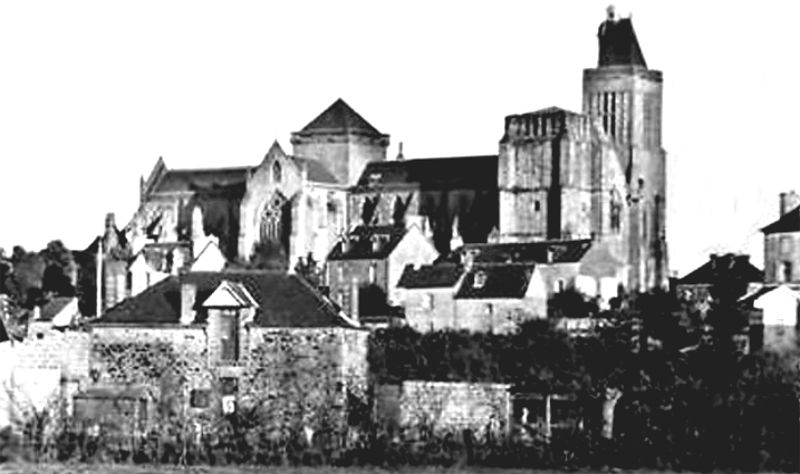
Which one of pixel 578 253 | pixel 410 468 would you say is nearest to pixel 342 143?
pixel 578 253

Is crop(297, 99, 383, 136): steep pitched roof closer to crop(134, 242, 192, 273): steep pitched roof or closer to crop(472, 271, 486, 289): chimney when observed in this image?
crop(134, 242, 192, 273): steep pitched roof

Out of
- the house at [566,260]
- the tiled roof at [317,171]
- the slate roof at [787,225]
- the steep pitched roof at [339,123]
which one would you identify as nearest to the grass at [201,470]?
the slate roof at [787,225]

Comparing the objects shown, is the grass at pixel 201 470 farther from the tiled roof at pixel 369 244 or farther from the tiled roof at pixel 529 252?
the tiled roof at pixel 369 244

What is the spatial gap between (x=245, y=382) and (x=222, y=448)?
18.5ft

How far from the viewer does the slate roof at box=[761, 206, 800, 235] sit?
Result: 264 ft

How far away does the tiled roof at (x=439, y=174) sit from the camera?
116375mm

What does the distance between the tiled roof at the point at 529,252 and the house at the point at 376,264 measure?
1450mm

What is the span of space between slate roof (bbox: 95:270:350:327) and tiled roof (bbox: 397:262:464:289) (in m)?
28.9

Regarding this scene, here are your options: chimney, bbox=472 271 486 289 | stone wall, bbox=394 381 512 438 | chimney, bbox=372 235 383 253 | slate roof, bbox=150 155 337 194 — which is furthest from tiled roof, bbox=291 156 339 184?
stone wall, bbox=394 381 512 438

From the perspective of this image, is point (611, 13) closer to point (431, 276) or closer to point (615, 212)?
point (615, 212)

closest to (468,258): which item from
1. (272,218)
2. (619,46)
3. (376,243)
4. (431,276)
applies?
(431,276)

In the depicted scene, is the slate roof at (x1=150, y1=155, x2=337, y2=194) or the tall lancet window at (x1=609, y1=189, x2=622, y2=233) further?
the slate roof at (x1=150, y1=155, x2=337, y2=194)

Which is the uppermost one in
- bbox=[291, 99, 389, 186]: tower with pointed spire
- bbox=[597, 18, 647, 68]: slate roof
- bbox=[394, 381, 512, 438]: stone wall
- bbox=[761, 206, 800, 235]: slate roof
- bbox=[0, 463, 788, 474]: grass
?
bbox=[597, 18, 647, 68]: slate roof

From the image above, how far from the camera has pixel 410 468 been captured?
50.9 meters
